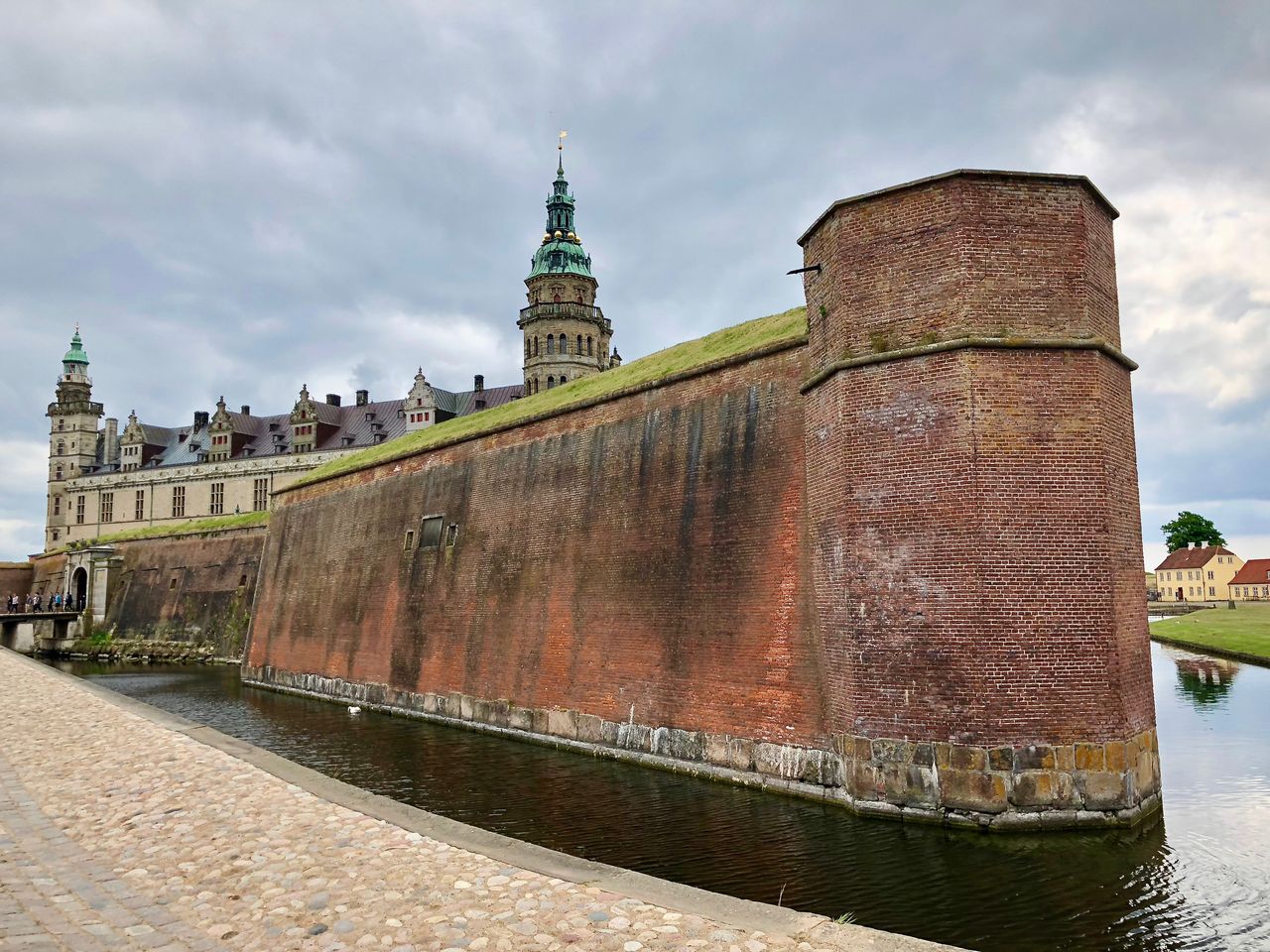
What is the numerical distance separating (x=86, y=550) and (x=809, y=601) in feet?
160

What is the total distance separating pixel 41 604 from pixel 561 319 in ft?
122

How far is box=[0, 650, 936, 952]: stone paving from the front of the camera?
18.4ft

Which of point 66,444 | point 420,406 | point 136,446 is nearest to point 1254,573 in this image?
point 420,406

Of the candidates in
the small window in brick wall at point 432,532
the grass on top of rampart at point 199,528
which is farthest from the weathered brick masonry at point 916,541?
the grass on top of rampart at point 199,528

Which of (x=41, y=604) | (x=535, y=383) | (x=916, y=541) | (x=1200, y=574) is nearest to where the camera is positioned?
(x=916, y=541)

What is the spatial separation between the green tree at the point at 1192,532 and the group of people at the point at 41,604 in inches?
3997

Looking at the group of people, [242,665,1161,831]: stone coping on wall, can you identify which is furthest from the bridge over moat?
[242,665,1161,831]: stone coping on wall

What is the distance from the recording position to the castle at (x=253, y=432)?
63531 millimetres

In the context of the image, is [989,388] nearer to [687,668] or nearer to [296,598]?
[687,668]

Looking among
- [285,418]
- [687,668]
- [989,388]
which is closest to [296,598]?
[687,668]

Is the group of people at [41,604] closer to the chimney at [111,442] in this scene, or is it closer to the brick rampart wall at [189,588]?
the brick rampart wall at [189,588]

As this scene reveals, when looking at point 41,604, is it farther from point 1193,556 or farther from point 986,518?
point 1193,556

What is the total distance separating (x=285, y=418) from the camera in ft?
240

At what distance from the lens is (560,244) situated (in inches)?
2547
